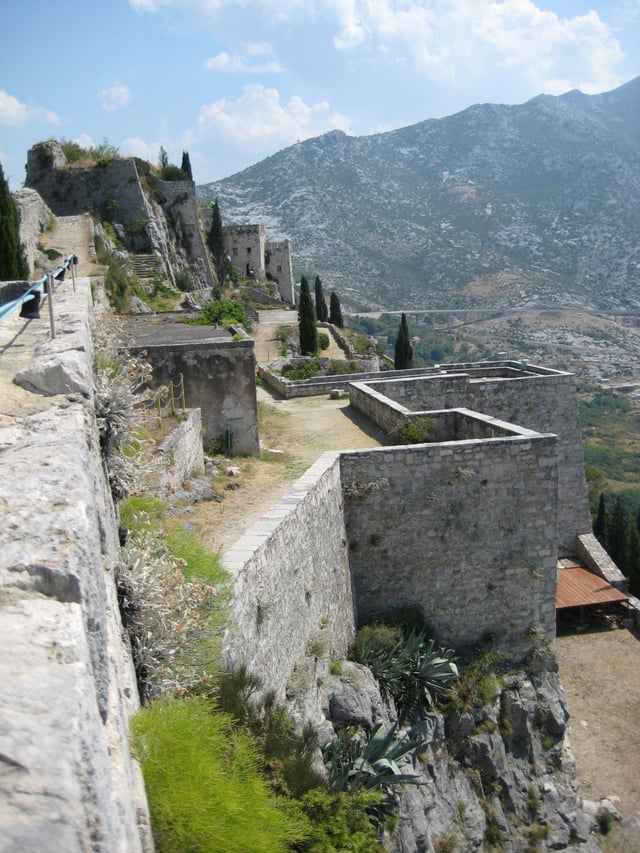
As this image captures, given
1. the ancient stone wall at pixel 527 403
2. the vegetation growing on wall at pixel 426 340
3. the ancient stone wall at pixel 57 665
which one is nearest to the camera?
the ancient stone wall at pixel 57 665

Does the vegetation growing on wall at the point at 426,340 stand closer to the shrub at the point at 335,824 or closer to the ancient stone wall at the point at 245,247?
the ancient stone wall at the point at 245,247

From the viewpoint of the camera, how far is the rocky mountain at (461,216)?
111 metres

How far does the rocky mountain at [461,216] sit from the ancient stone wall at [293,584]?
97168 millimetres

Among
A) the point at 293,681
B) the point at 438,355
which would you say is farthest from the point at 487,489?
the point at 438,355

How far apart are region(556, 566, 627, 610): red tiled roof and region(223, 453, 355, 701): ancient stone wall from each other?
6.56 meters

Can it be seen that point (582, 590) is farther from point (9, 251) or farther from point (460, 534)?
point (9, 251)

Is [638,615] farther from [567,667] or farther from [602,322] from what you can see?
[602,322]

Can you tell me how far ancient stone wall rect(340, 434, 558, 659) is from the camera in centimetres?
912

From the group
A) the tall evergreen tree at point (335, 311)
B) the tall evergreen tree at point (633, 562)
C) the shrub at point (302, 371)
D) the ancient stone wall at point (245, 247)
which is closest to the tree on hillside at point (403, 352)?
the shrub at point (302, 371)

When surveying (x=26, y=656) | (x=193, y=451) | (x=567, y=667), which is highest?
(x=26, y=656)

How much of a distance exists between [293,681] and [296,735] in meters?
0.84

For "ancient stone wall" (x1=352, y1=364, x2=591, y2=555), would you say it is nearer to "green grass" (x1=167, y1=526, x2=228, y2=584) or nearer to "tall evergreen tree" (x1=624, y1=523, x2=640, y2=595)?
"green grass" (x1=167, y1=526, x2=228, y2=584)

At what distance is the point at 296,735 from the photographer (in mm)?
5781

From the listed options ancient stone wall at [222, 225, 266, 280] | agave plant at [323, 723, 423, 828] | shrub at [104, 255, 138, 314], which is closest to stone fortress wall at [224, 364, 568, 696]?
agave plant at [323, 723, 423, 828]
